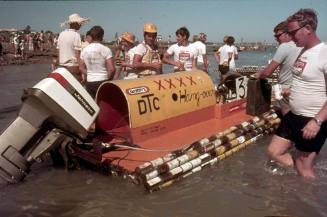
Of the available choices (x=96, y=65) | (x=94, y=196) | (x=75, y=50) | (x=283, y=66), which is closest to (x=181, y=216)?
(x=94, y=196)

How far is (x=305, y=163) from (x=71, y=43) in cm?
499

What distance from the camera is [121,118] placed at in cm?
668

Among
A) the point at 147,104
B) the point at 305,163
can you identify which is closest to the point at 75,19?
the point at 147,104

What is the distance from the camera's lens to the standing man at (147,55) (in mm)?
7727

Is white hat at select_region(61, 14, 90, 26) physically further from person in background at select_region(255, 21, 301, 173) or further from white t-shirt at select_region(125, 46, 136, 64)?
person in background at select_region(255, 21, 301, 173)

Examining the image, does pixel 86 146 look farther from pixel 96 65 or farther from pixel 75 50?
pixel 75 50

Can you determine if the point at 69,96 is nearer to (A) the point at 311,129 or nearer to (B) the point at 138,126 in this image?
(B) the point at 138,126

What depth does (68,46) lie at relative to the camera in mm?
7832

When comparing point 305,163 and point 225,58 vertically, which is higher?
point 225,58

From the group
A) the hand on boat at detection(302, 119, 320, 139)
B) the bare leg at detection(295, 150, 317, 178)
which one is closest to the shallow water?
the bare leg at detection(295, 150, 317, 178)

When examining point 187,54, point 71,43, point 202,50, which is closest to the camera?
point 71,43

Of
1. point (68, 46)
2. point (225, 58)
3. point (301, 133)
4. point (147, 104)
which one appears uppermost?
point (68, 46)

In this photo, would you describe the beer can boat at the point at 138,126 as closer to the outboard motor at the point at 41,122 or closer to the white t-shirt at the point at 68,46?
the outboard motor at the point at 41,122

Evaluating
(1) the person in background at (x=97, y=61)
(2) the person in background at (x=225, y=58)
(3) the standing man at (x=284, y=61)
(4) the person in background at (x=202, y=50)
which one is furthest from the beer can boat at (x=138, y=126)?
(2) the person in background at (x=225, y=58)
